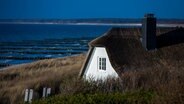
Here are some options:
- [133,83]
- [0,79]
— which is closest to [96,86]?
[133,83]

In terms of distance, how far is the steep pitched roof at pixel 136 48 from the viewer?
26109 millimetres

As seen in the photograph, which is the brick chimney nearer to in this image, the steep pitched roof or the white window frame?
the steep pitched roof

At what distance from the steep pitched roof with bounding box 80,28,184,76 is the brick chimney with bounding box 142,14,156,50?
378 millimetres

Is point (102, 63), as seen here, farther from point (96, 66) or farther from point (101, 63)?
point (96, 66)

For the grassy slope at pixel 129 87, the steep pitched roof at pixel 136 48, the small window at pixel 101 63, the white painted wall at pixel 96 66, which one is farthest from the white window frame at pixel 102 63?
the grassy slope at pixel 129 87

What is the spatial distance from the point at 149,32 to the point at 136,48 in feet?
4.97

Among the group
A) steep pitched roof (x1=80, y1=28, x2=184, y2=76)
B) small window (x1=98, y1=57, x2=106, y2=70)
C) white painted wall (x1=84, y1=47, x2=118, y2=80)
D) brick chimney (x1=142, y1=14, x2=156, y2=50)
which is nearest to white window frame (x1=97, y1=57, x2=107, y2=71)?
small window (x1=98, y1=57, x2=106, y2=70)

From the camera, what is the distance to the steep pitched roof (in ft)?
85.7

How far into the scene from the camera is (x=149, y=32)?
1124 inches

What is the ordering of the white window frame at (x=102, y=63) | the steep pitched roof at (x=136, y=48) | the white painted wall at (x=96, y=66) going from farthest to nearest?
the white window frame at (x=102, y=63) < the white painted wall at (x=96, y=66) < the steep pitched roof at (x=136, y=48)

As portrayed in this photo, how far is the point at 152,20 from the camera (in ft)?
94.7

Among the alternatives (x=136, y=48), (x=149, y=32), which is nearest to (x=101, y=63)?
(x=136, y=48)

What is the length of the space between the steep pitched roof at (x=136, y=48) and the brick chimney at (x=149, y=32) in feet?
1.24

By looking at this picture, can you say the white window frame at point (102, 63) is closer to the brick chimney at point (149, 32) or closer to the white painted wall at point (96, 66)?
the white painted wall at point (96, 66)
